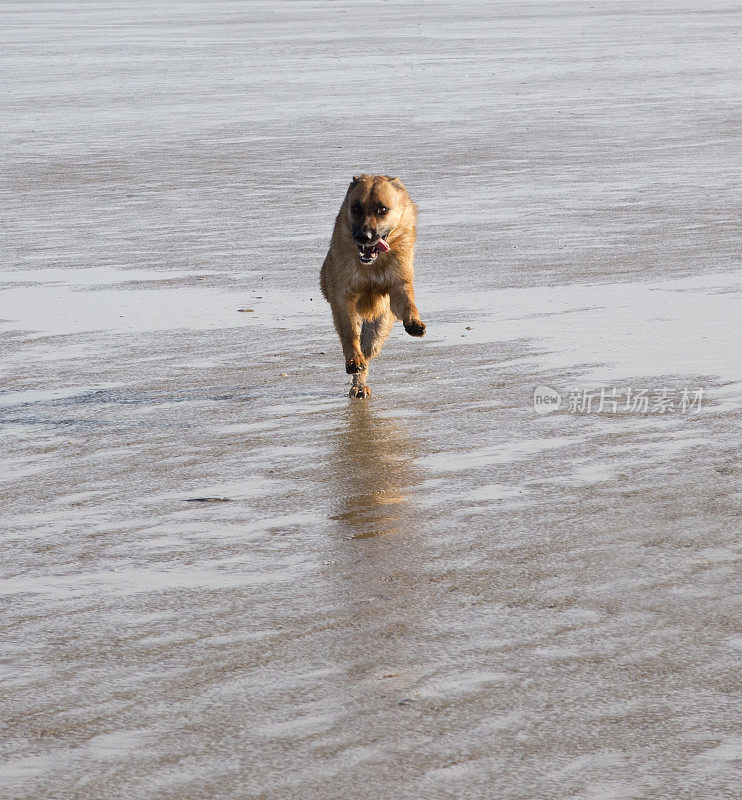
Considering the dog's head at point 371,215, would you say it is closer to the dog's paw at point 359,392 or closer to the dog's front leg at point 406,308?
the dog's front leg at point 406,308

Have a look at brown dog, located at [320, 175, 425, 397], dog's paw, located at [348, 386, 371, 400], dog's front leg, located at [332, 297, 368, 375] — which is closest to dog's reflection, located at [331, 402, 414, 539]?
dog's paw, located at [348, 386, 371, 400]

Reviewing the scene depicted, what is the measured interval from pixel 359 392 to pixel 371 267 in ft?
2.97

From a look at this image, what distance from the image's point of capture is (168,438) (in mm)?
7719

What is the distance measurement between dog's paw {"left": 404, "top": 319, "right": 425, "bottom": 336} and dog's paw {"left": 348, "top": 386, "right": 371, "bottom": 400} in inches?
18.3

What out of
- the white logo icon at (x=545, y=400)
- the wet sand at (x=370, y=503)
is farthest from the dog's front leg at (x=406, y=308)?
the white logo icon at (x=545, y=400)

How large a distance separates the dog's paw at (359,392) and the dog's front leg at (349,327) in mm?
101

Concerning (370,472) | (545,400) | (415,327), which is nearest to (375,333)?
(415,327)

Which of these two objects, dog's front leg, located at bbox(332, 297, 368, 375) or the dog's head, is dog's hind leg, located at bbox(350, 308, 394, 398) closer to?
dog's front leg, located at bbox(332, 297, 368, 375)

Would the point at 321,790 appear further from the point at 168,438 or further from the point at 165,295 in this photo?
the point at 165,295

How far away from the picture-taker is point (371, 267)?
356 inches

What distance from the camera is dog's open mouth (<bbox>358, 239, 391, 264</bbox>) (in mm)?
8883

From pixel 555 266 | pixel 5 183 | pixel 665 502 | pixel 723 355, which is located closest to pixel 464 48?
pixel 5 183

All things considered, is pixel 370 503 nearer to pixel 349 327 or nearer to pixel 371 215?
pixel 349 327

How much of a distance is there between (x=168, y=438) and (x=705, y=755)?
13.6 feet
